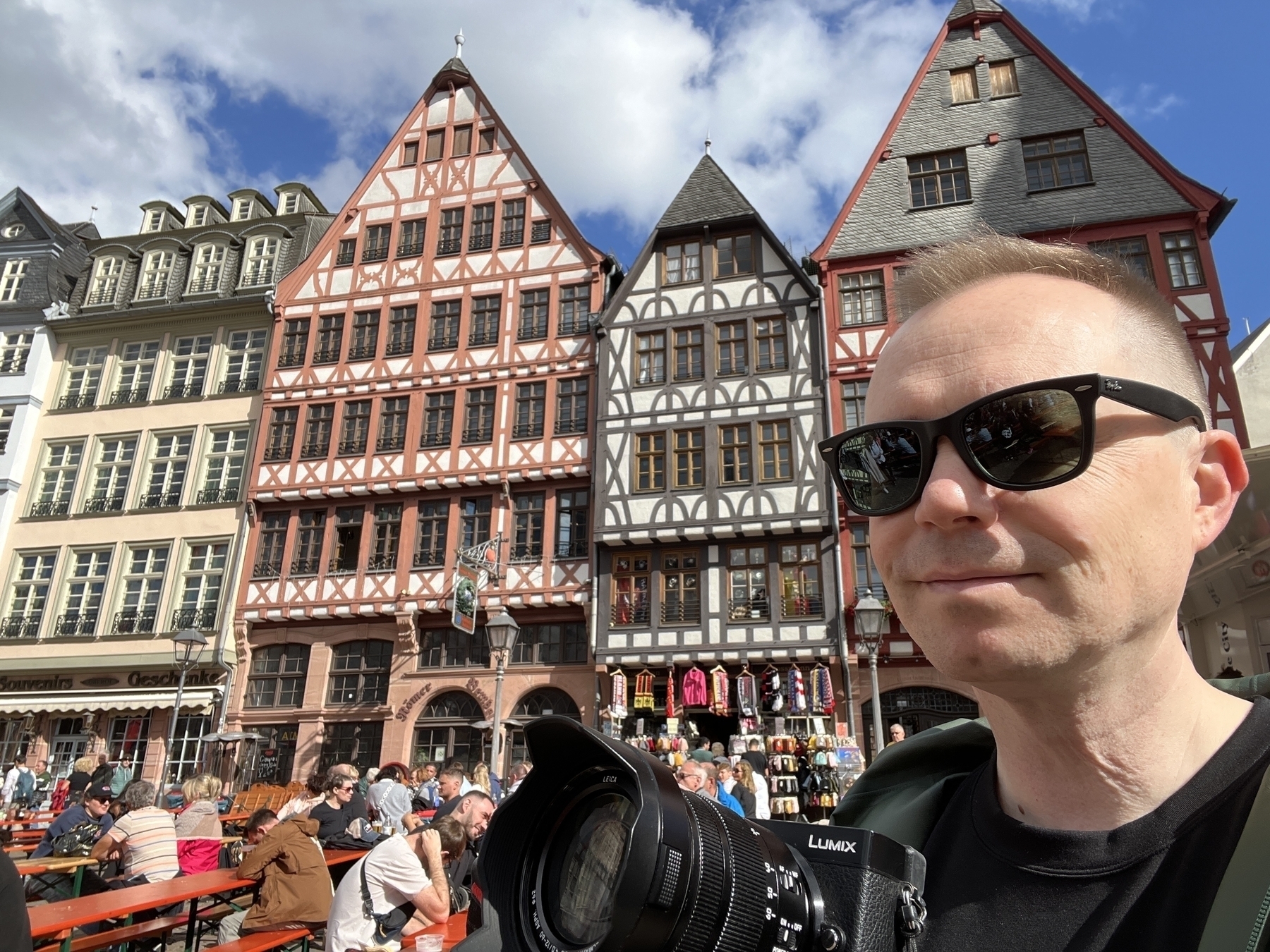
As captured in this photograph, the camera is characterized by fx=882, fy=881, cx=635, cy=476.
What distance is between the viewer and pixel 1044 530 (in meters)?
0.95

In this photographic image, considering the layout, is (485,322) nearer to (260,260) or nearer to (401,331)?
(401,331)

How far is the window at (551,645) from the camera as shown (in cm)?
1842

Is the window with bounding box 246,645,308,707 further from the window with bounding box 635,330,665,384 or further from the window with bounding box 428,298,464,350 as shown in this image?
the window with bounding box 635,330,665,384

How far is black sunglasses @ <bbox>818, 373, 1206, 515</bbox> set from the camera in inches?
38.8

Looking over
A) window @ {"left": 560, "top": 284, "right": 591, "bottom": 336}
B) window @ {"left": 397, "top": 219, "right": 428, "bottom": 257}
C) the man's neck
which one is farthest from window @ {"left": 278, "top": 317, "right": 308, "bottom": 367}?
the man's neck

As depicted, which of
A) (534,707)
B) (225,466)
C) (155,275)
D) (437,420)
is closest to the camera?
(534,707)

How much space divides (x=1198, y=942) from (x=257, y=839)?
8.69m

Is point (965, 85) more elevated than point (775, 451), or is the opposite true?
point (965, 85)

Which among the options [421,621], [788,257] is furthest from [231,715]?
[788,257]

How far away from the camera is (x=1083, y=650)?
96 centimetres

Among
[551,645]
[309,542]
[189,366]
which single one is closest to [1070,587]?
[551,645]

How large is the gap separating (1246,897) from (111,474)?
2666 cm

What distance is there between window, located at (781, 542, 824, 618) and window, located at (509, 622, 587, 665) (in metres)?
4.30

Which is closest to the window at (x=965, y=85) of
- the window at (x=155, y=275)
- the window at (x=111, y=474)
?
the window at (x=155, y=275)
